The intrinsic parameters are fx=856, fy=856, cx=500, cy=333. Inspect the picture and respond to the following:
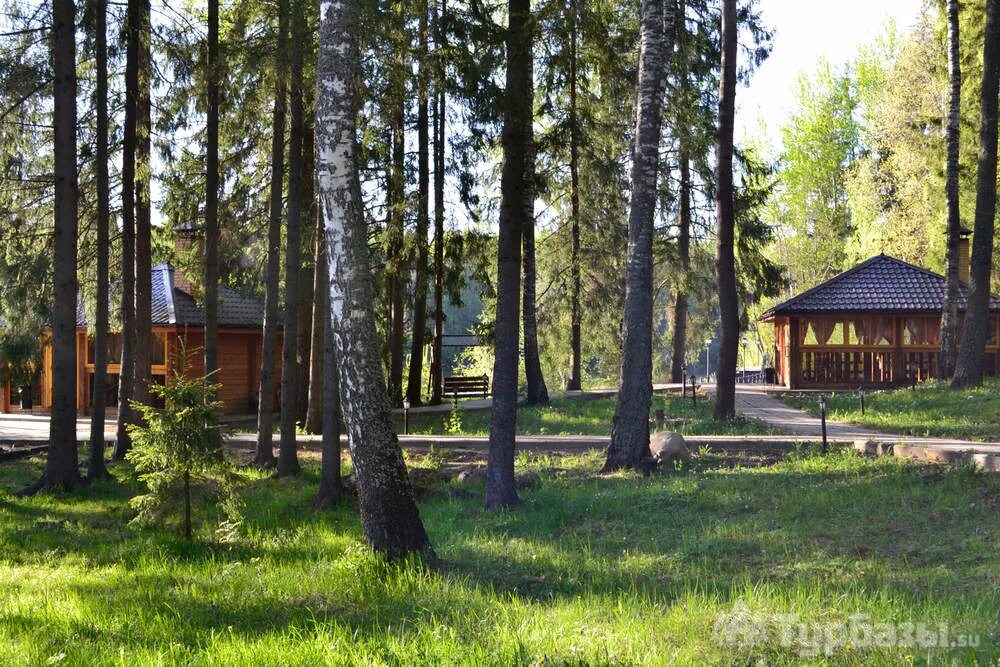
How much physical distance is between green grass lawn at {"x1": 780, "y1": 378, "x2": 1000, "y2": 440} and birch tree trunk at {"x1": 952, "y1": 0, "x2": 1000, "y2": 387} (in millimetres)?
861

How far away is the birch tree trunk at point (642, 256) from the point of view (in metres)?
11.1

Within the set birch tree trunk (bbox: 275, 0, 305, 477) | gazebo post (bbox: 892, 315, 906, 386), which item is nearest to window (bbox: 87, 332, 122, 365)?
birch tree trunk (bbox: 275, 0, 305, 477)

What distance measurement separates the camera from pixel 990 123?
19.0 metres

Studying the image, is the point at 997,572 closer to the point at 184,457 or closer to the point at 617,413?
the point at 617,413

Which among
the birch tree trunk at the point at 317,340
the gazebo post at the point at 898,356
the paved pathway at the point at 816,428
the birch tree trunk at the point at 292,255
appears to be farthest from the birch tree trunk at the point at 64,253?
the gazebo post at the point at 898,356

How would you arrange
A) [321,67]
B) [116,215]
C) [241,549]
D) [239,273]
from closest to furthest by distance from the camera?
1. [321,67]
2. [241,549]
3. [116,215]
4. [239,273]

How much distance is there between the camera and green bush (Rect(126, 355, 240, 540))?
8711 millimetres

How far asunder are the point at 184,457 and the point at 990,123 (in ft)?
60.5

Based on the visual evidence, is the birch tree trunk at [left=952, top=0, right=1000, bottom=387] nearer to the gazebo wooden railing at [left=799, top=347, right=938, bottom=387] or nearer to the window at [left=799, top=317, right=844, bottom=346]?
the gazebo wooden railing at [left=799, top=347, right=938, bottom=387]

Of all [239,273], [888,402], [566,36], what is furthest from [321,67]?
[888,402]

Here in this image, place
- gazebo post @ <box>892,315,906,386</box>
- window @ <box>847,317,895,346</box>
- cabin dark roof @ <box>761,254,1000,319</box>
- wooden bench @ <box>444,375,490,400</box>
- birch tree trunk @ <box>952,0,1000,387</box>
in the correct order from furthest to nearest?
window @ <box>847,317,895,346</box> < gazebo post @ <box>892,315,906,386</box> < cabin dark roof @ <box>761,254,1000,319</box> < wooden bench @ <box>444,375,490,400</box> < birch tree trunk @ <box>952,0,1000,387</box>

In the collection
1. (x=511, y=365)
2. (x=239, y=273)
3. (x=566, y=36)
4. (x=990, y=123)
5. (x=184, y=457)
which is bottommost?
(x=184, y=457)

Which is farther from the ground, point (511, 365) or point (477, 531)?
point (511, 365)

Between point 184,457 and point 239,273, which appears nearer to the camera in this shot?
point 184,457
